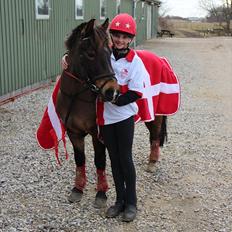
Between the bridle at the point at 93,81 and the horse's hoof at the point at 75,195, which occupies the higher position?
the bridle at the point at 93,81

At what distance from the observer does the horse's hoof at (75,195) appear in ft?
13.1

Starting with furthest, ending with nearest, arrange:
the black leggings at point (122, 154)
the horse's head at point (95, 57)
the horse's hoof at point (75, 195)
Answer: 1. the horse's hoof at point (75, 195)
2. the black leggings at point (122, 154)
3. the horse's head at point (95, 57)

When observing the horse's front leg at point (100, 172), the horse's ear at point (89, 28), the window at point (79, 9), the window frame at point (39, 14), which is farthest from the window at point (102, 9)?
the horse's ear at point (89, 28)

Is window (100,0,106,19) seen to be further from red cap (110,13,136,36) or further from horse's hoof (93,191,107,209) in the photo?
red cap (110,13,136,36)

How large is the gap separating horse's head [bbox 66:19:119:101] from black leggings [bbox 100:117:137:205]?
1.38 ft

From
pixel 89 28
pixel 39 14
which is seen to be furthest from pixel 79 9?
pixel 89 28

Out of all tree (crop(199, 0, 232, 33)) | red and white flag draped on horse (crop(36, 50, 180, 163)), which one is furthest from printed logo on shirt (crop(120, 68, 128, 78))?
tree (crop(199, 0, 232, 33))

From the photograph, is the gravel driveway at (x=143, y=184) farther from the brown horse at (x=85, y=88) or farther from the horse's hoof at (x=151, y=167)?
the brown horse at (x=85, y=88)

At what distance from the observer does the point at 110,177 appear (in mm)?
4621

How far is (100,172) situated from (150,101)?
2.70 ft

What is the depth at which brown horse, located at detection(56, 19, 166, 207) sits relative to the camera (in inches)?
120

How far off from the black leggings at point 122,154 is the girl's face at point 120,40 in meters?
0.59

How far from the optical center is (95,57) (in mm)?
3068

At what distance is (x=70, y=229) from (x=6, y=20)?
6.03m
